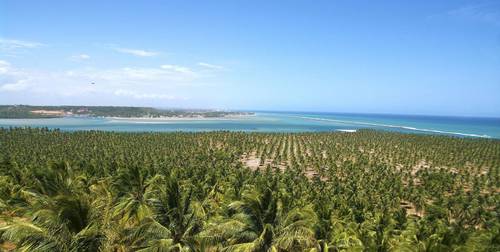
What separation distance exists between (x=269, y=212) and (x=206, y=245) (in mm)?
4120

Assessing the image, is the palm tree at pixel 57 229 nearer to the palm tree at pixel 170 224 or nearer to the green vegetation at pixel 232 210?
the green vegetation at pixel 232 210

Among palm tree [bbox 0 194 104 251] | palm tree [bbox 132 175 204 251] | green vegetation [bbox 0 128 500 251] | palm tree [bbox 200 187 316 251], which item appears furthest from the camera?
palm tree [bbox 200 187 316 251]

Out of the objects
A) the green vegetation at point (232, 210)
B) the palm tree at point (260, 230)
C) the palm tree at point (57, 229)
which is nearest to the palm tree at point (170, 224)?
the green vegetation at point (232, 210)

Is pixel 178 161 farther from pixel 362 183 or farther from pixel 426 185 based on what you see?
pixel 426 185

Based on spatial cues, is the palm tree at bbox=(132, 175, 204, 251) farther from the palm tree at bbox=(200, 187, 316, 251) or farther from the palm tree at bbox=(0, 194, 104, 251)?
the palm tree at bbox=(0, 194, 104, 251)

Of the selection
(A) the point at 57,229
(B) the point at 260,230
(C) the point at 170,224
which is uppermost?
(A) the point at 57,229

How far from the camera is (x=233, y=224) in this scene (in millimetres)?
20453

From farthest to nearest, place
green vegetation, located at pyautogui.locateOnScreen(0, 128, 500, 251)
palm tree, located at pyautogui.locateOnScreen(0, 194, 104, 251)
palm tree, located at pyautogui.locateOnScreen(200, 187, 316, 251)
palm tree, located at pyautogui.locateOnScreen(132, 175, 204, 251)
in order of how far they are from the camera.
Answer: palm tree, located at pyautogui.locateOnScreen(200, 187, 316, 251) → palm tree, located at pyautogui.locateOnScreen(132, 175, 204, 251) → green vegetation, located at pyautogui.locateOnScreen(0, 128, 500, 251) → palm tree, located at pyautogui.locateOnScreen(0, 194, 104, 251)

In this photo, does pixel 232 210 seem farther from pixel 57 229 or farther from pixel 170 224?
pixel 57 229

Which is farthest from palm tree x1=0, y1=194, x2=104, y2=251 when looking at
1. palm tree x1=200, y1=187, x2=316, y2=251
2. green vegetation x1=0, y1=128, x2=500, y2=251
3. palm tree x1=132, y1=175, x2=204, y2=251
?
palm tree x1=200, y1=187, x2=316, y2=251

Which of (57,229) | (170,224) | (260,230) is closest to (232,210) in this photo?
(260,230)

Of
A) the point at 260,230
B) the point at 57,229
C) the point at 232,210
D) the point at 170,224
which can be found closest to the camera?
the point at 57,229

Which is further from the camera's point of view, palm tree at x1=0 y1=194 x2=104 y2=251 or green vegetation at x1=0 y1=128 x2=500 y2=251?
green vegetation at x1=0 y1=128 x2=500 y2=251

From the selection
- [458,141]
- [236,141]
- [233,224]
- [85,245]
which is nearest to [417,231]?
[233,224]
